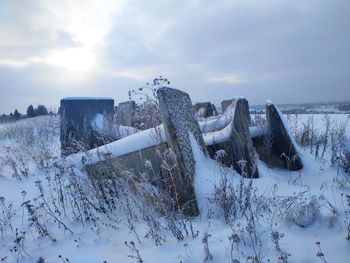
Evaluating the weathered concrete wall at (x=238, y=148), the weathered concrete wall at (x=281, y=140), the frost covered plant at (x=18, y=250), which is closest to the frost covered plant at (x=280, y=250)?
the weathered concrete wall at (x=238, y=148)

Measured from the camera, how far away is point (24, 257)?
111 inches

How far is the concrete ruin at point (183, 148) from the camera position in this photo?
3.38m

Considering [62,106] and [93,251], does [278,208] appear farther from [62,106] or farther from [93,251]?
[62,106]

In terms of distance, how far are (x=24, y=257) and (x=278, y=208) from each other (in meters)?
2.35

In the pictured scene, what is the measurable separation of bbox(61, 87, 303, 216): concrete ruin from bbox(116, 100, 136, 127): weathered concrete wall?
2.41 m

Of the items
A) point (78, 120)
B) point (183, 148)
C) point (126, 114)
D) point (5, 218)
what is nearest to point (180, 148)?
point (183, 148)

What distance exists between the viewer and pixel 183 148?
138 inches

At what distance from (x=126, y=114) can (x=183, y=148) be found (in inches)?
187

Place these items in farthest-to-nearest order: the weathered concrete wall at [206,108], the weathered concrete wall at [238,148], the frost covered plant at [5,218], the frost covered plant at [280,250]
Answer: the weathered concrete wall at [206,108] → the weathered concrete wall at [238,148] → the frost covered plant at [5,218] → the frost covered plant at [280,250]

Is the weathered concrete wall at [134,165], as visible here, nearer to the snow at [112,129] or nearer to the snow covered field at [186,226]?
the snow covered field at [186,226]

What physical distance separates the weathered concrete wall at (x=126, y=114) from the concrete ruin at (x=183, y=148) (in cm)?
241

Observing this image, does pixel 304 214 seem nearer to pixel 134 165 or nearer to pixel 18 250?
pixel 134 165

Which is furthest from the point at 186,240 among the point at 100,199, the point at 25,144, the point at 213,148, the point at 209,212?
the point at 25,144

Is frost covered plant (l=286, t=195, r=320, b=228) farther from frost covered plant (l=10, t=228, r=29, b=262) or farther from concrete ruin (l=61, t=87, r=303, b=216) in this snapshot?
frost covered plant (l=10, t=228, r=29, b=262)
